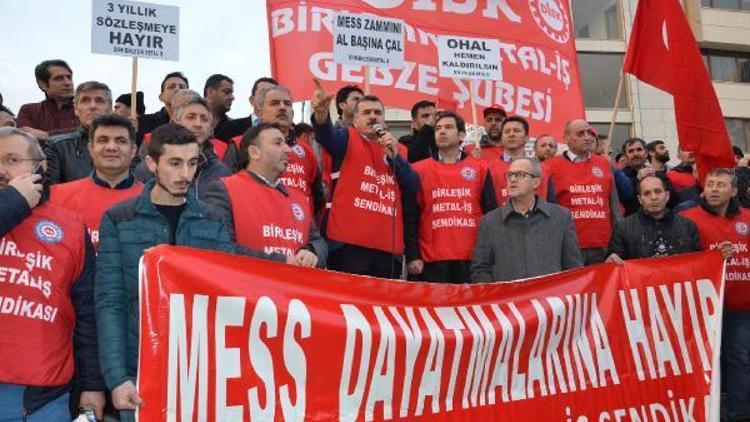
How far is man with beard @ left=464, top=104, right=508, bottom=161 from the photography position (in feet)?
21.1

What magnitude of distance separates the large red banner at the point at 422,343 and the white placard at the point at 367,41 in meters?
2.55

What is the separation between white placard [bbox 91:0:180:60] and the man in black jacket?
360cm

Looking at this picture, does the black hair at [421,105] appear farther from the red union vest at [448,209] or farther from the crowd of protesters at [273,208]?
the red union vest at [448,209]

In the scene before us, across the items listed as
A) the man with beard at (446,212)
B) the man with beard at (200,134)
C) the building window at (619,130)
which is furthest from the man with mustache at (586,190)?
the building window at (619,130)

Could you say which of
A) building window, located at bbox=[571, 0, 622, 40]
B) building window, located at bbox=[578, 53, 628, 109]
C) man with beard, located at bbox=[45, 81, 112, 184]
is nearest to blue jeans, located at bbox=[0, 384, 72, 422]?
man with beard, located at bbox=[45, 81, 112, 184]

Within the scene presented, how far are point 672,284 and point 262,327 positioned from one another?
2.74 m

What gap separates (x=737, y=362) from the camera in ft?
18.3

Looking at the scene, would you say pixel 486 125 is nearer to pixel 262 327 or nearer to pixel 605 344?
pixel 605 344

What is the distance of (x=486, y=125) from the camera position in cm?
675

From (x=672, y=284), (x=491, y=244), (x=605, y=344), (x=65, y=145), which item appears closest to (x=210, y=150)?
(x=65, y=145)

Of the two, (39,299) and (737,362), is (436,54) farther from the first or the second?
(39,299)

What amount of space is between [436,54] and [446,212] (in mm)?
3061

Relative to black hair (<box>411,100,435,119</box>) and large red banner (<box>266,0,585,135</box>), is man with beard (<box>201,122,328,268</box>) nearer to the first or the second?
black hair (<box>411,100,435,119</box>)

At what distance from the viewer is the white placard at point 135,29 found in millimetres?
5289
